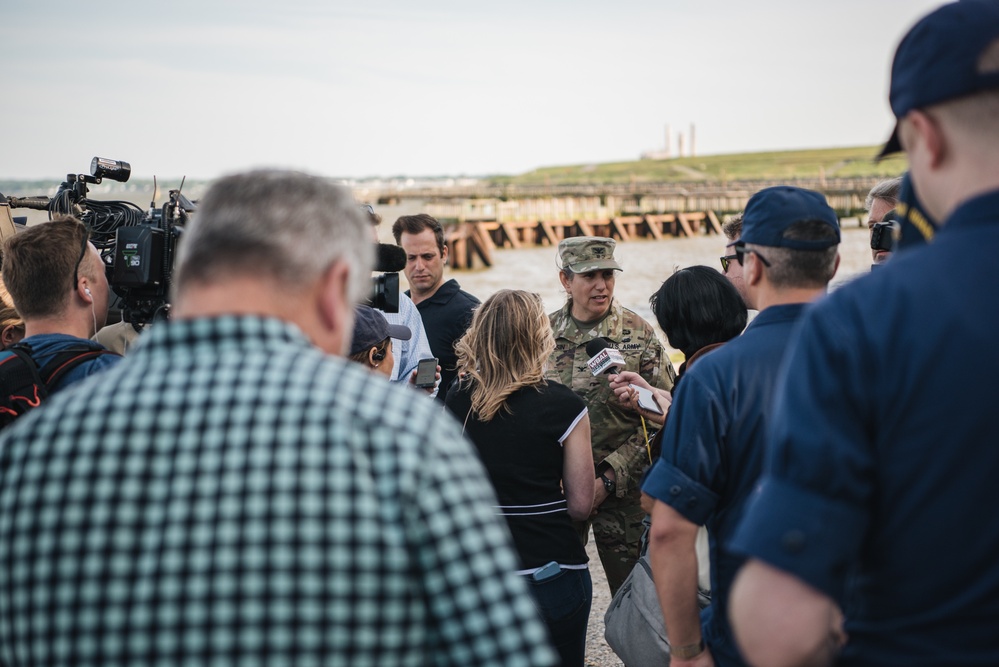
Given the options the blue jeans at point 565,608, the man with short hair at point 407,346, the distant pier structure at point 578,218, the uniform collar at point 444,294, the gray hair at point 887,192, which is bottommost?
the blue jeans at point 565,608

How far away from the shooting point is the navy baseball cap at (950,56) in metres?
1.37

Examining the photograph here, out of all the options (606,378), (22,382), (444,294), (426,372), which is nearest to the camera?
(22,382)

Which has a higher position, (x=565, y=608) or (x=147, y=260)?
(x=147, y=260)

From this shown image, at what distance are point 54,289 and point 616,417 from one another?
9.45ft

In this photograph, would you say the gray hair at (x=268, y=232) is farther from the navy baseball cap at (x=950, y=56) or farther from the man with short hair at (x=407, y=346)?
the man with short hair at (x=407, y=346)

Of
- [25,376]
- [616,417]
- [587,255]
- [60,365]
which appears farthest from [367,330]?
[587,255]

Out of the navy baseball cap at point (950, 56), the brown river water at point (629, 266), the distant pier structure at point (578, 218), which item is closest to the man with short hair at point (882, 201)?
the navy baseball cap at point (950, 56)

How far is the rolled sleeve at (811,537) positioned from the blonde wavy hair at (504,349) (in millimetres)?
2101

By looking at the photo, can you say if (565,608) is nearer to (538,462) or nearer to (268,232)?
(538,462)

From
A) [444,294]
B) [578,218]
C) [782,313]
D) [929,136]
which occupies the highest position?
[578,218]

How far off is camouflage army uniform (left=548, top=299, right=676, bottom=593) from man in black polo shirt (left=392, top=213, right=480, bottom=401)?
3.12 ft

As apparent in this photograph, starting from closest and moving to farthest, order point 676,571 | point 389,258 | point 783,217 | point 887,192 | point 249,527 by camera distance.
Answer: point 249,527 < point 783,217 < point 676,571 < point 389,258 < point 887,192

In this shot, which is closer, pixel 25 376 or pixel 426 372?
A: pixel 25 376

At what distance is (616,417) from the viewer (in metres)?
4.67
